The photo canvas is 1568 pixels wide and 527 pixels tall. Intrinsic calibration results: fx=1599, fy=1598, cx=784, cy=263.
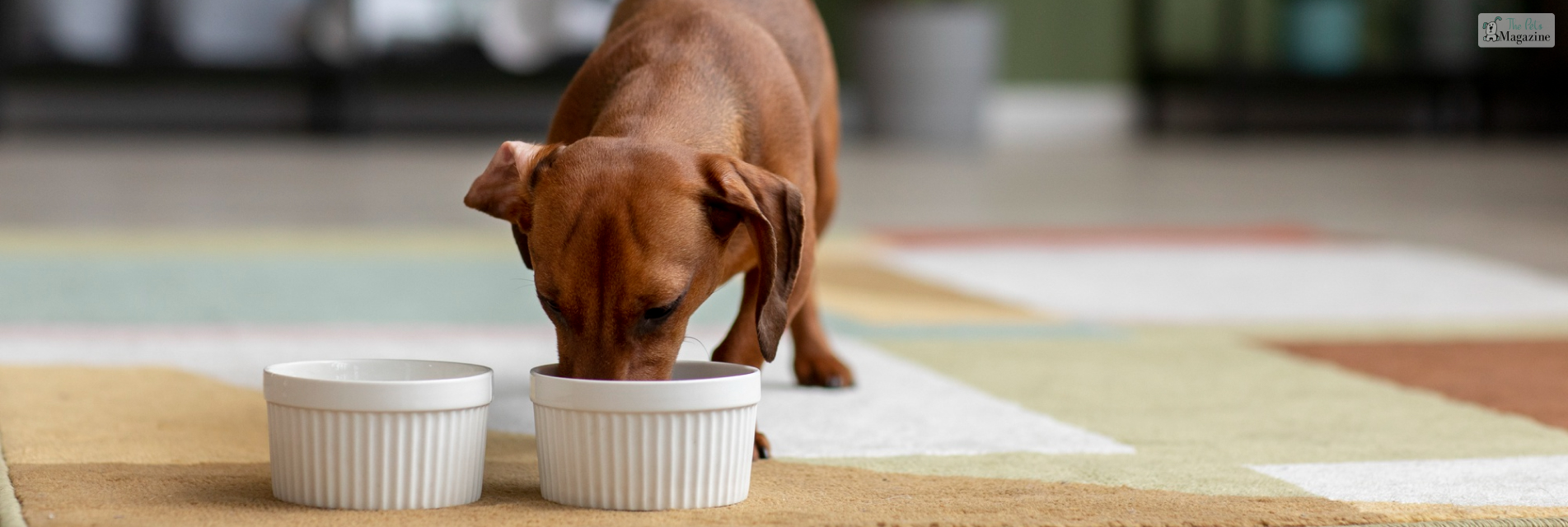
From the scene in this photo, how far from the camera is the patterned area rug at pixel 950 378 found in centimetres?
132

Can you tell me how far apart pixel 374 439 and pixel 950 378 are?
0.97 metres

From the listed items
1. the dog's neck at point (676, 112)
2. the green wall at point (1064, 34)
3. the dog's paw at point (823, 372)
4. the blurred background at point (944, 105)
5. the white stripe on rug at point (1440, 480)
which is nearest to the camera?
the white stripe on rug at point (1440, 480)

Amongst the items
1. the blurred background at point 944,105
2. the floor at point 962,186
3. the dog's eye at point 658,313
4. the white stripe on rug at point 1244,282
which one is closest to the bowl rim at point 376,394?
the dog's eye at point 658,313

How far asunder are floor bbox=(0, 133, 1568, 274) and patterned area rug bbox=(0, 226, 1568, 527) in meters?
0.62

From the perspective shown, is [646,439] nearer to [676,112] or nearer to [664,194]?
[664,194]

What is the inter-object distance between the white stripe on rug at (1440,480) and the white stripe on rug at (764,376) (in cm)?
20

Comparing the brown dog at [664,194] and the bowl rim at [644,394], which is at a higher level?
the brown dog at [664,194]

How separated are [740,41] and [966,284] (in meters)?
1.54

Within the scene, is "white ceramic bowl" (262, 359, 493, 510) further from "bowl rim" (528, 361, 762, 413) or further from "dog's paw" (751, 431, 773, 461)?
"dog's paw" (751, 431, 773, 461)

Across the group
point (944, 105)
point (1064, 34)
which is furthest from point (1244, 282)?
point (1064, 34)

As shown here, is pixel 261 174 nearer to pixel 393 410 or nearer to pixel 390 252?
pixel 390 252

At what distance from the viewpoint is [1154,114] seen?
10.4m

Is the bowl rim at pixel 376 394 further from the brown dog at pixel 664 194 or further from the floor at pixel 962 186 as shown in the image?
the floor at pixel 962 186

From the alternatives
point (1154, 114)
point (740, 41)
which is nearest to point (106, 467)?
point (740, 41)
